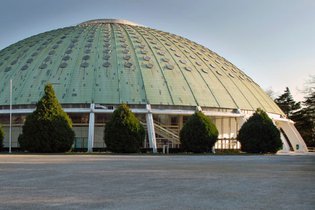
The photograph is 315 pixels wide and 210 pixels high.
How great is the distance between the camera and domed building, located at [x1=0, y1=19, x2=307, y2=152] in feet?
164

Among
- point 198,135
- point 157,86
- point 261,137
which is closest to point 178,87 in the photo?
point 157,86

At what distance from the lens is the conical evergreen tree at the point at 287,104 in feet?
300

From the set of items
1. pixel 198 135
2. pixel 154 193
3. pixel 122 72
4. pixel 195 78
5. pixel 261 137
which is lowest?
pixel 154 193

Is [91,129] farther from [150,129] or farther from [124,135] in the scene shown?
[124,135]

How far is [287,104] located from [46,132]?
6506 cm

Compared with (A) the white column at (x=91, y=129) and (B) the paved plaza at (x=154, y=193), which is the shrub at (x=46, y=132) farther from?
(B) the paved plaza at (x=154, y=193)

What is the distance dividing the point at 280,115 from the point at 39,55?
33.1 m

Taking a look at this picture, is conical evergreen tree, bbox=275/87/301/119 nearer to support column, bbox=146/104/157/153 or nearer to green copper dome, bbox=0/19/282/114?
green copper dome, bbox=0/19/282/114

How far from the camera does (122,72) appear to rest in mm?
53094

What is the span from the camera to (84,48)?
2244 inches

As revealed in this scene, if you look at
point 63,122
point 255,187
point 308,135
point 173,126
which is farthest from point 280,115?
point 255,187

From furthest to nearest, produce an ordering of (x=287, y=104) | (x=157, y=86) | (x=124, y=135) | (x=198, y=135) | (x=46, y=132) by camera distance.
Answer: (x=287, y=104), (x=157, y=86), (x=198, y=135), (x=124, y=135), (x=46, y=132)

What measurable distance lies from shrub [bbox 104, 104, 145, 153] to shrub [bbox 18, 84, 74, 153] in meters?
3.57

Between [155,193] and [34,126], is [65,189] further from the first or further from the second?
[34,126]
